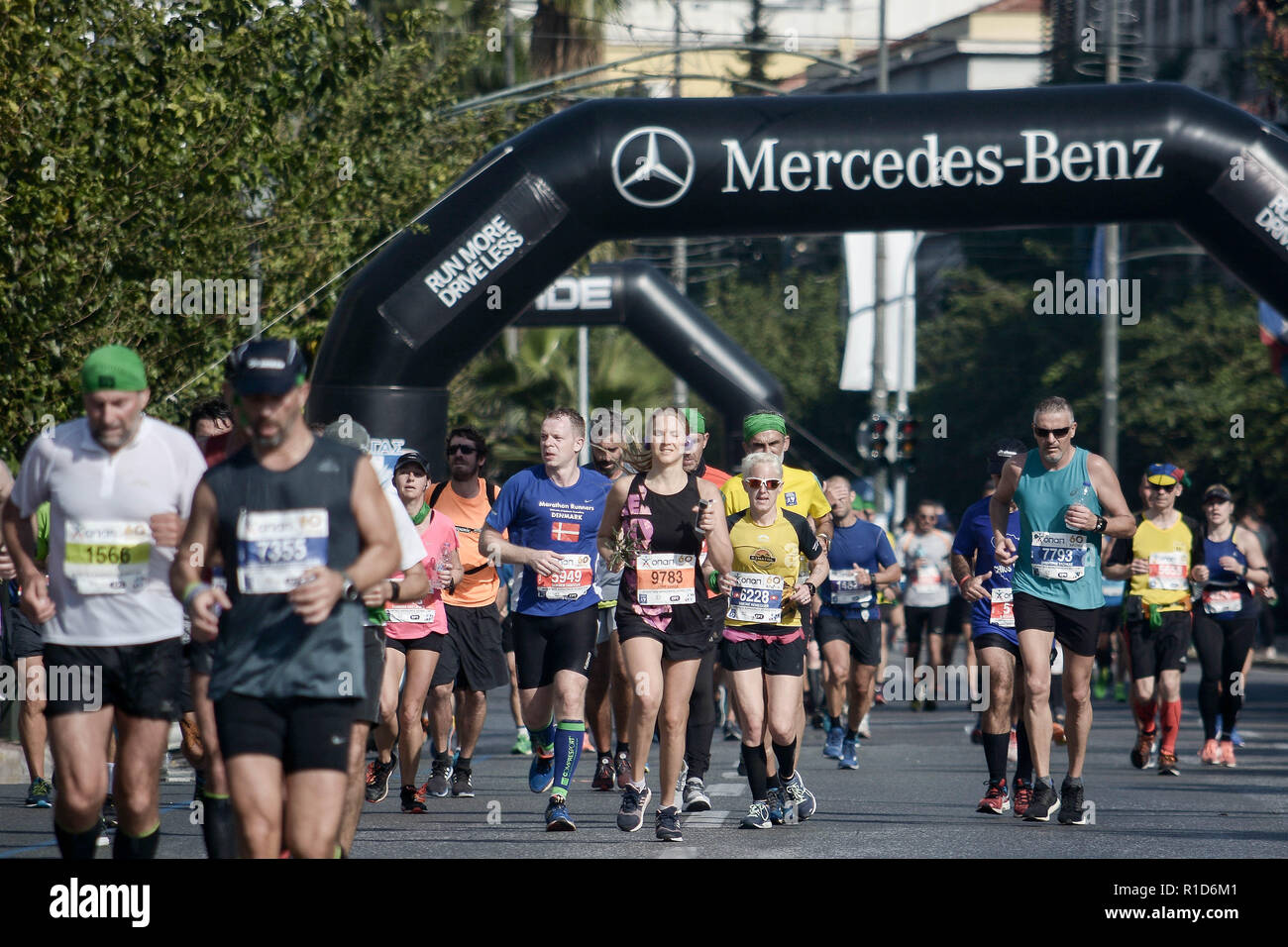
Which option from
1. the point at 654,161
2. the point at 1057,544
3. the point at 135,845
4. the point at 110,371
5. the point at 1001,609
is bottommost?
the point at 135,845

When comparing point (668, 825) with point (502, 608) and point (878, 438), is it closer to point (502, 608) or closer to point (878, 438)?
point (502, 608)

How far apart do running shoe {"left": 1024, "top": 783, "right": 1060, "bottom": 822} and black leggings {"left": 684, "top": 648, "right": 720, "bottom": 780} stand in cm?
168

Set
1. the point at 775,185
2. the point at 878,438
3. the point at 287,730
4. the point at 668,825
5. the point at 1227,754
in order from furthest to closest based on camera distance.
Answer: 1. the point at 878,438
2. the point at 1227,754
3. the point at 775,185
4. the point at 668,825
5. the point at 287,730

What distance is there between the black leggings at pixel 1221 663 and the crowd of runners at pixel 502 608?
0.07ft

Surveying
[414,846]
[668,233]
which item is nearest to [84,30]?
[668,233]

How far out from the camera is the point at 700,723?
10906 millimetres

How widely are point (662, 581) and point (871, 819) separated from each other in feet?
6.30

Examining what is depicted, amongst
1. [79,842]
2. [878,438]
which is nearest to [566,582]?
[79,842]

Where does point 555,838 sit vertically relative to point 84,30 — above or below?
below

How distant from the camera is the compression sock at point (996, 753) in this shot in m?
11.2

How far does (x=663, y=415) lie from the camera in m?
9.79

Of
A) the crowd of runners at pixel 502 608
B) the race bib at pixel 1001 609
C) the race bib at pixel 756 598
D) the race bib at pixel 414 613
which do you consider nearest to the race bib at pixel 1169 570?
the crowd of runners at pixel 502 608

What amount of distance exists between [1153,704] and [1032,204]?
136 inches
